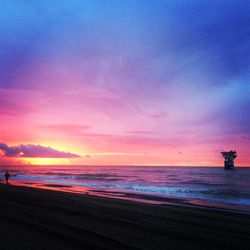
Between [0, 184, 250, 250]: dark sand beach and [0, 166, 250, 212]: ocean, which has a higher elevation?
[0, 184, 250, 250]: dark sand beach

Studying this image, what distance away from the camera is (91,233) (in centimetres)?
981

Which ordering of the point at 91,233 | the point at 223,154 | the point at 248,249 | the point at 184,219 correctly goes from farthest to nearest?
the point at 223,154 < the point at 184,219 < the point at 91,233 < the point at 248,249

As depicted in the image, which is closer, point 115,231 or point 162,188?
point 115,231

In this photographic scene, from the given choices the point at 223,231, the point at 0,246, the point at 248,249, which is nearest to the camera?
the point at 0,246

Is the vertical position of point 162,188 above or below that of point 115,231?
below

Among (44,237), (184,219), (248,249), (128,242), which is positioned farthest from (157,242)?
(184,219)

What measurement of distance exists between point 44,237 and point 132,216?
18.3ft

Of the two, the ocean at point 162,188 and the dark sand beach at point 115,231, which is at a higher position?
the dark sand beach at point 115,231

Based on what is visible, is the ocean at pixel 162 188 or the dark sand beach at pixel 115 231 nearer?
the dark sand beach at pixel 115 231

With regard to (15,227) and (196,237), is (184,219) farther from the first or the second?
(15,227)

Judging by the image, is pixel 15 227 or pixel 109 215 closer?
→ pixel 15 227

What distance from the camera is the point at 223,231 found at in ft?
36.4

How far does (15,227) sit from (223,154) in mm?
170808

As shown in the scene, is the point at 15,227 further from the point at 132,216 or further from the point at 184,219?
the point at 184,219
